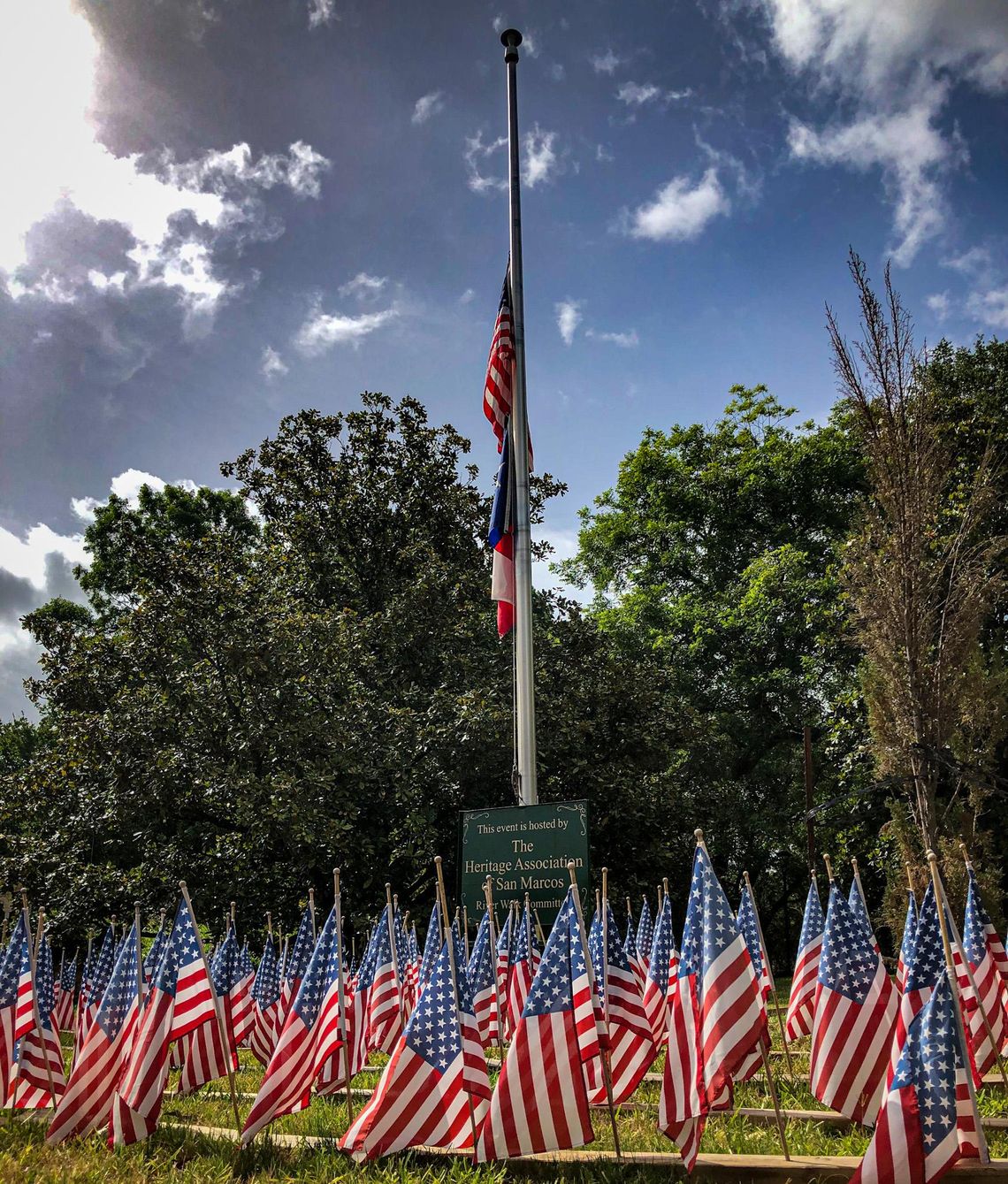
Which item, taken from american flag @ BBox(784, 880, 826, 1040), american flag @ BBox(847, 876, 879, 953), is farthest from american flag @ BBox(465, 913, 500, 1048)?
american flag @ BBox(847, 876, 879, 953)

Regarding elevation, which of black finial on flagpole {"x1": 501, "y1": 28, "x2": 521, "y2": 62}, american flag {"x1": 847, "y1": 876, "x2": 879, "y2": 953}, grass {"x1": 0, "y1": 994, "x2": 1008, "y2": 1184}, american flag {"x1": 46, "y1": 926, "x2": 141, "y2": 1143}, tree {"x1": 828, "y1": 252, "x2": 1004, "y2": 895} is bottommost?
grass {"x1": 0, "y1": 994, "x2": 1008, "y2": 1184}

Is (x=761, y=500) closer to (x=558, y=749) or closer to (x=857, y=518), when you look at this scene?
(x=857, y=518)

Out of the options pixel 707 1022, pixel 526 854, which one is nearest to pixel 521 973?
pixel 526 854

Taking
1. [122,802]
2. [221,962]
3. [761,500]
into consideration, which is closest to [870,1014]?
[221,962]

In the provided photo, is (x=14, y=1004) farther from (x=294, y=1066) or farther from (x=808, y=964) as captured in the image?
(x=808, y=964)

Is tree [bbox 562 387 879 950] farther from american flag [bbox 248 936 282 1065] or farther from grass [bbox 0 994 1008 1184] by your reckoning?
grass [bbox 0 994 1008 1184]

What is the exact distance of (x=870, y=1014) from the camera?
594cm

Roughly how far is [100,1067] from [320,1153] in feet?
7.14

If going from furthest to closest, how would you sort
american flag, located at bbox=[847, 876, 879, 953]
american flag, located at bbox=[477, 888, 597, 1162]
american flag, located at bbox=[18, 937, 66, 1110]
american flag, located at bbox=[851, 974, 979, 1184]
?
american flag, located at bbox=[18, 937, 66, 1110]
american flag, located at bbox=[847, 876, 879, 953]
american flag, located at bbox=[477, 888, 597, 1162]
american flag, located at bbox=[851, 974, 979, 1184]

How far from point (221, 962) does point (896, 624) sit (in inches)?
463

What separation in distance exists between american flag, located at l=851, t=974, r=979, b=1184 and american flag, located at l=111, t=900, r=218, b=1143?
15.4ft

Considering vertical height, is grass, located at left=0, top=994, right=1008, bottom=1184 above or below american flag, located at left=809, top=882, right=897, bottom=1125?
below

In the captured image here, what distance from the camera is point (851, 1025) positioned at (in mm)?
5930

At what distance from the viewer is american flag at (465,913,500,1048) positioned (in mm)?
9039
